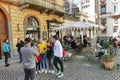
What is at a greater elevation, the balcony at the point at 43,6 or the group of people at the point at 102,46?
the balcony at the point at 43,6

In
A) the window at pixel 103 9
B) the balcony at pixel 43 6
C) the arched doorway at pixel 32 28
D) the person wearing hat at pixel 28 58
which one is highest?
the window at pixel 103 9

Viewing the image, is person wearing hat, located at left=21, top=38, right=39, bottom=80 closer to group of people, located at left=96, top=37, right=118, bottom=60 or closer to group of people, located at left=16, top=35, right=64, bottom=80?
group of people, located at left=16, top=35, right=64, bottom=80

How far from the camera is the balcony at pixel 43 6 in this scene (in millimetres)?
15468

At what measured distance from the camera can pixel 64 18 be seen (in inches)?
992

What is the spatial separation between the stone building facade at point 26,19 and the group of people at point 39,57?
21.0 ft

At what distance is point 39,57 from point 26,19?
841 centimetres

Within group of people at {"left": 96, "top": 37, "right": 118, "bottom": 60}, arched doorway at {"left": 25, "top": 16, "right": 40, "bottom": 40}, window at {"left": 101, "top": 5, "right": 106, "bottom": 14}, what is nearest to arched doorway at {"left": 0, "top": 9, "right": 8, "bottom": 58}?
arched doorway at {"left": 25, "top": 16, "right": 40, "bottom": 40}

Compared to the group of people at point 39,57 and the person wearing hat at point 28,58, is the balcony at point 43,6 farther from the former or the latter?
the person wearing hat at point 28,58

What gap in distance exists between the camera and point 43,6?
18.1 meters

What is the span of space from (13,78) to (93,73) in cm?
379

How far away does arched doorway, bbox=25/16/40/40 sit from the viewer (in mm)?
16533

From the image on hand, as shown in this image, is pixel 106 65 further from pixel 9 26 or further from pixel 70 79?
pixel 9 26

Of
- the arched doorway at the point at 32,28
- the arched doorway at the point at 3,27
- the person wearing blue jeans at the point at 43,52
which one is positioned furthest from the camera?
the arched doorway at the point at 32,28

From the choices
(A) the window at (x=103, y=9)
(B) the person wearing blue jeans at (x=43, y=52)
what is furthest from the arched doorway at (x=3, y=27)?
(A) the window at (x=103, y=9)
